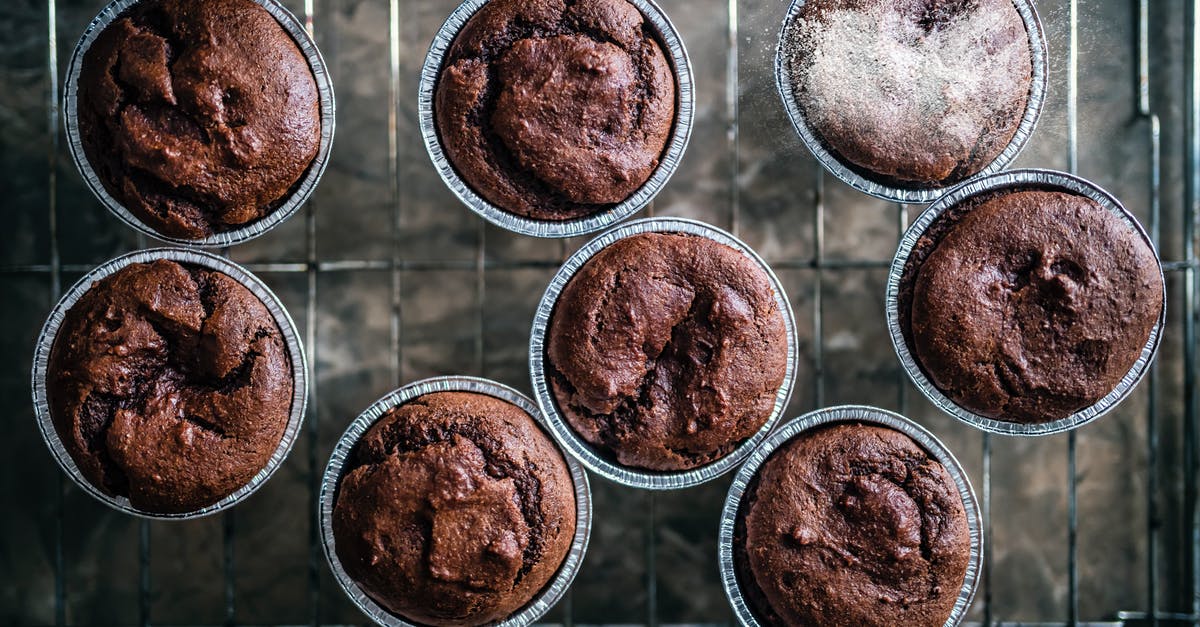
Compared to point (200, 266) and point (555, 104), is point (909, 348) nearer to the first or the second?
point (555, 104)

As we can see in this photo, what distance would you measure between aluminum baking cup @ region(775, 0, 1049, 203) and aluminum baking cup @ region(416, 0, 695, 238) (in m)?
0.25

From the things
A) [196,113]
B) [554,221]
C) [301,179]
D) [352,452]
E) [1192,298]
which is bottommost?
[352,452]

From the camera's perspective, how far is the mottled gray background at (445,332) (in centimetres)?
224

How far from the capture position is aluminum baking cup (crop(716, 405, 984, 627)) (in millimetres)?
1879

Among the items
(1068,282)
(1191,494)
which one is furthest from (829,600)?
(1191,494)

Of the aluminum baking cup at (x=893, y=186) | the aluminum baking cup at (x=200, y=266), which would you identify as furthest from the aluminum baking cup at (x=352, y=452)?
the aluminum baking cup at (x=893, y=186)

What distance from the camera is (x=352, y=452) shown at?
6.25 ft

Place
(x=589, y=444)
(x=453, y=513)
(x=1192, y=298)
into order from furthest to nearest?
(x=1192, y=298) < (x=589, y=444) < (x=453, y=513)

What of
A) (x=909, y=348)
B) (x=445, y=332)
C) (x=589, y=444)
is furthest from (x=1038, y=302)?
(x=445, y=332)

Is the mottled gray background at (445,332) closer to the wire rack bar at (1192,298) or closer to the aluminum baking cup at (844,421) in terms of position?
the wire rack bar at (1192,298)

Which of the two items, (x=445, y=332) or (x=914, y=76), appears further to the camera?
(x=445, y=332)

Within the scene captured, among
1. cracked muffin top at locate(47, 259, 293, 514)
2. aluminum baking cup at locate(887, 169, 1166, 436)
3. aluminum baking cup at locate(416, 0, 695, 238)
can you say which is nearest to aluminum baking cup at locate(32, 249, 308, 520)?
cracked muffin top at locate(47, 259, 293, 514)

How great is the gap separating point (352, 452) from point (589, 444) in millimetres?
580

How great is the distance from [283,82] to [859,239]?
159 centimetres
